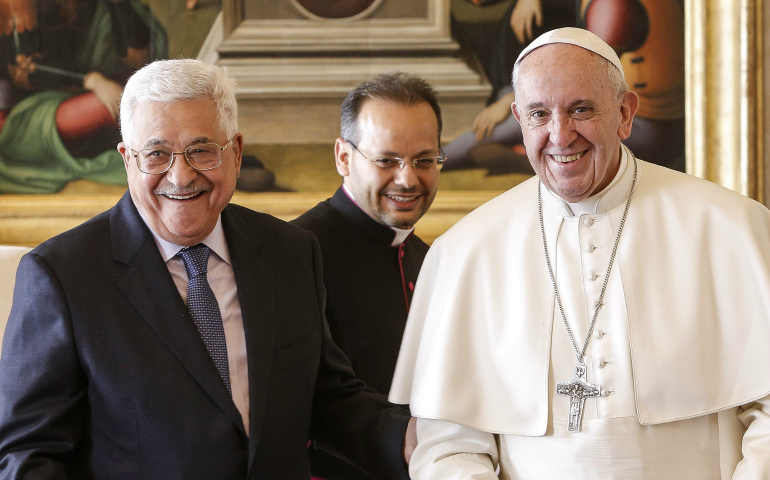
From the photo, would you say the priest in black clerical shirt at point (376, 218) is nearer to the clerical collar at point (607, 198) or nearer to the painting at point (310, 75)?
the clerical collar at point (607, 198)

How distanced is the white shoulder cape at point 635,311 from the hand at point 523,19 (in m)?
2.24

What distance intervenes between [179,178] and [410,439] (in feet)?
3.12

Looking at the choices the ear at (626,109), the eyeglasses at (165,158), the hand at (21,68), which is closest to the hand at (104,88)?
the hand at (21,68)

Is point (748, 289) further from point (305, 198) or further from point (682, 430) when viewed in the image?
point (305, 198)

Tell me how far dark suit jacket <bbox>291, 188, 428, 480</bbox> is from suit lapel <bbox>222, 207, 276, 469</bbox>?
0.73m

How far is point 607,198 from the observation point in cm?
205

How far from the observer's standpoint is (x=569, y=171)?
191 cm

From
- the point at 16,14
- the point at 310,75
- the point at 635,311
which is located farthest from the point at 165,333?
the point at 16,14

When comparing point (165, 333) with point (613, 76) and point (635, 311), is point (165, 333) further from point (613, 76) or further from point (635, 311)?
point (613, 76)

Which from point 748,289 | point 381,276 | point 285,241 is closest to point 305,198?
point 381,276

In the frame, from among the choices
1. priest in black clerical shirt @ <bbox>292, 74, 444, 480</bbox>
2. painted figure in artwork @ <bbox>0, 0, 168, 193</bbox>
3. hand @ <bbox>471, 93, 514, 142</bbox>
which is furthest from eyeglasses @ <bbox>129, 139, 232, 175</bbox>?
hand @ <bbox>471, 93, 514, 142</bbox>

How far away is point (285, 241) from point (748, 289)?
1242 millimetres

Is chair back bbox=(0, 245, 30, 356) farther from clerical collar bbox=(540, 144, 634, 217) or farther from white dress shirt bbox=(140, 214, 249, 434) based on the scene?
clerical collar bbox=(540, 144, 634, 217)

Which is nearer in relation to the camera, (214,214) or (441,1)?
(214,214)
